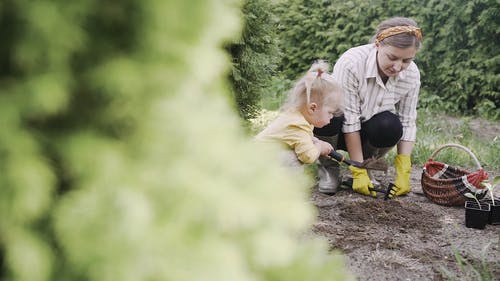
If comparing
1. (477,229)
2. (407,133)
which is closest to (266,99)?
(407,133)

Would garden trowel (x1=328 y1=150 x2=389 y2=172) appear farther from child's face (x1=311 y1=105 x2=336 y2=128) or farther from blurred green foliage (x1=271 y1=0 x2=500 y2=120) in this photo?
blurred green foliage (x1=271 y1=0 x2=500 y2=120)

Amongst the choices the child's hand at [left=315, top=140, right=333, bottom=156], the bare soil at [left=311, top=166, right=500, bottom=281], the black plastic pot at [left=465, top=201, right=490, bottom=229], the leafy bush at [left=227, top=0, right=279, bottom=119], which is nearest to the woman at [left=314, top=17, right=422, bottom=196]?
the bare soil at [left=311, top=166, right=500, bottom=281]

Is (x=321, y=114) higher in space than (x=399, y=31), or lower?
lower

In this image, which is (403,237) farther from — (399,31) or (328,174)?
(399,31)

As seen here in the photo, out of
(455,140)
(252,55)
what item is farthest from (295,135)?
(455,140)

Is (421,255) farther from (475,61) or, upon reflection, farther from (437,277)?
(475,61)

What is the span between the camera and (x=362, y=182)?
3.50 meters

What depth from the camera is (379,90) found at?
142 inches

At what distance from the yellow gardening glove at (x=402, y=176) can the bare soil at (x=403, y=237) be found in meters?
0.05

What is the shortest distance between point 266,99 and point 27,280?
6.88 metres

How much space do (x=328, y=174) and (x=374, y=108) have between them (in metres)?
0.52

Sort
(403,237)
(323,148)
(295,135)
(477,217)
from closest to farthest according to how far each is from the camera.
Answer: (403,237) < (477,217) < (295,135) < (323,148)

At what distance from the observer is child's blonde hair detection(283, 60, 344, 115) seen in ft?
10.2

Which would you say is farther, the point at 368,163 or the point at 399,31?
the point at 368,163
